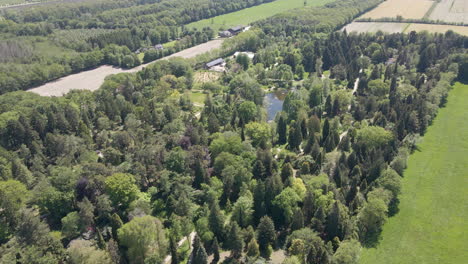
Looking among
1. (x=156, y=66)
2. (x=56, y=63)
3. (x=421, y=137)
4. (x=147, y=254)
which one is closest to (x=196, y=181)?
(x=147, y=254)

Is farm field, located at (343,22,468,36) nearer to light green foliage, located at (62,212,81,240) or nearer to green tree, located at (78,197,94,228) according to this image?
green tree, located at (78,197,94,228)

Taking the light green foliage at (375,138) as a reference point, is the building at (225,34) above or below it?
above

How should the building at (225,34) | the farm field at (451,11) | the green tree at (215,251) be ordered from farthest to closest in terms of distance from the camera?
the building at (225,34)
the farm field at (451,11)
the green tree at (215,251)

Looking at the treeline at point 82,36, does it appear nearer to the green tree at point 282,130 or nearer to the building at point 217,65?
the building at point 217,65

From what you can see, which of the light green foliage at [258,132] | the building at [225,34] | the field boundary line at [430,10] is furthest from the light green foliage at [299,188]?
the field boundary line at [430,10]

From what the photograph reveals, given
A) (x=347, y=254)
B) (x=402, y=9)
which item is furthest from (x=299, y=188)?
(x=402, y=9)
